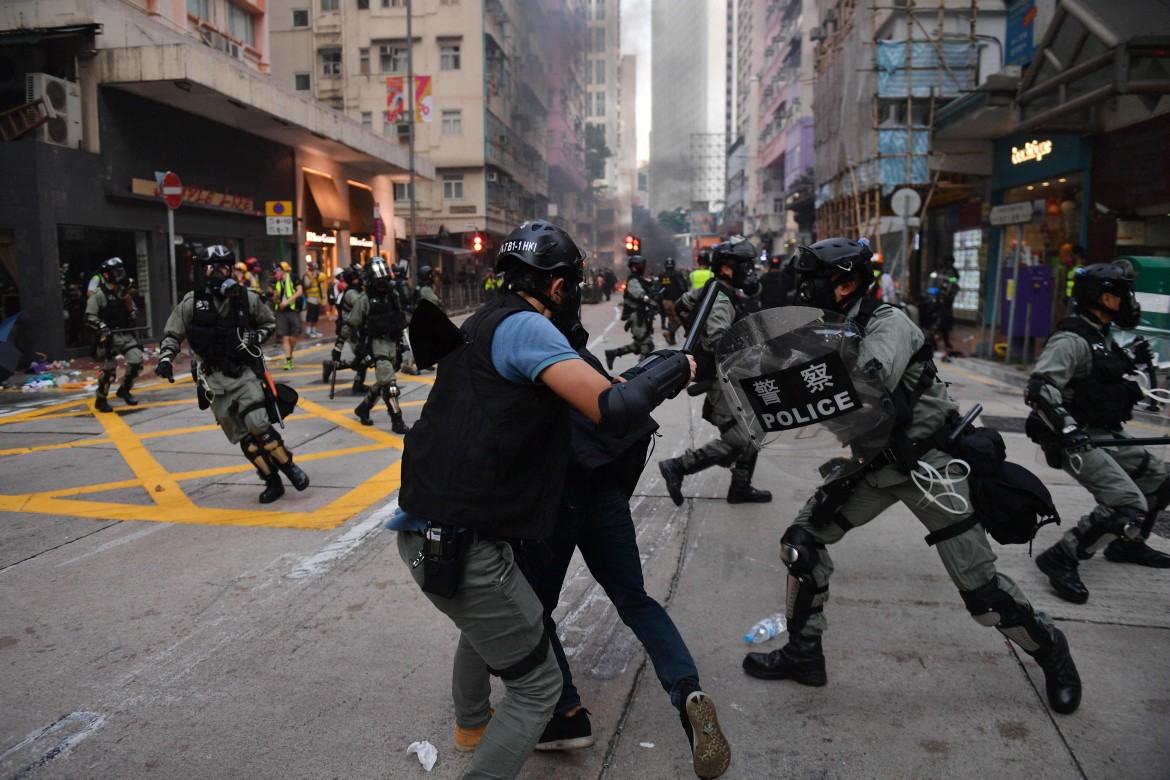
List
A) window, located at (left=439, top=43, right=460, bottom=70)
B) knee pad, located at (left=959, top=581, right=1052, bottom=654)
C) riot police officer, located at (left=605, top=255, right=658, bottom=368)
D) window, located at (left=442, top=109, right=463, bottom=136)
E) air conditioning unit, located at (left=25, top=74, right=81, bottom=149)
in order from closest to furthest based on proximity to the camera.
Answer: knee pad, located at (left=959, top=581, right=1052, bottom=654)
riot police officer, located at (left=605, top=255, right=658, bottom=368)
air conditioning unit, located at (left=25, top=74, right=81, bottom=149)
window, located at (left=439, top=43, right=460, bottom=70)
window, located at (left=442, top=109, right=463, bottom=136)

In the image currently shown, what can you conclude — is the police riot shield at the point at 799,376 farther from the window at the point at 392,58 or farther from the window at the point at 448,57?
the window at the point at 448,57

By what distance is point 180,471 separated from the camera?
7055mm

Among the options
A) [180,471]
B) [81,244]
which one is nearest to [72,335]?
[81,244]

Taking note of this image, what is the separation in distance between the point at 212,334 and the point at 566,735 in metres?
4.24

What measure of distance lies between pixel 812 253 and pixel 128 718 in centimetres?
A: 311

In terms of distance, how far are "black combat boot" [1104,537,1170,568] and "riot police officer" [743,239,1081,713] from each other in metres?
1.94

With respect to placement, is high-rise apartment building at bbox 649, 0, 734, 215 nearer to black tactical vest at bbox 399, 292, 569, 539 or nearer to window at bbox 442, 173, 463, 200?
window at bbox 442, 173, 463, 200

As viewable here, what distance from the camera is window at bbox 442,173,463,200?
43500mm

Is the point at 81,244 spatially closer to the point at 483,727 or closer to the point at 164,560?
the point at 164,560

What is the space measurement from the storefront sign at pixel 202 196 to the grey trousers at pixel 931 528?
16581 mm

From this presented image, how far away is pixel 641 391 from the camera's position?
90.0 inches

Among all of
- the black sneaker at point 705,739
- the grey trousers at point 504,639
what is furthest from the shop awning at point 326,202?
the black sneaker at point 705,739

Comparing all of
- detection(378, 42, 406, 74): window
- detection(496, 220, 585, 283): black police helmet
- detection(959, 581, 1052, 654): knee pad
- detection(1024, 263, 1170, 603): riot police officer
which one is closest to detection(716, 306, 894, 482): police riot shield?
detection(496, 220, 585, 283): black police helmet

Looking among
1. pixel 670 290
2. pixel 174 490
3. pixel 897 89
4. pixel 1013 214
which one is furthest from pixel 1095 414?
pixel 897 89
